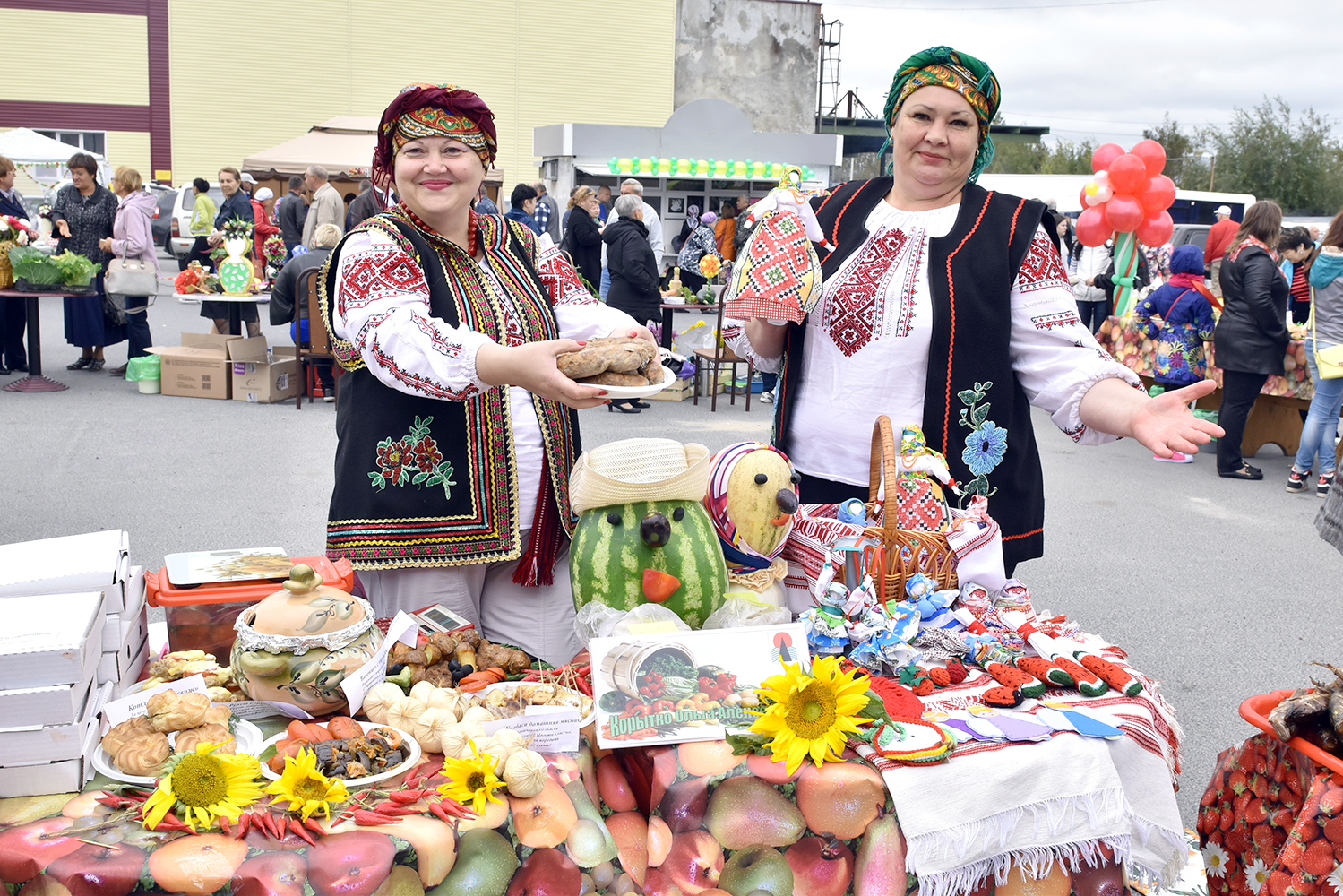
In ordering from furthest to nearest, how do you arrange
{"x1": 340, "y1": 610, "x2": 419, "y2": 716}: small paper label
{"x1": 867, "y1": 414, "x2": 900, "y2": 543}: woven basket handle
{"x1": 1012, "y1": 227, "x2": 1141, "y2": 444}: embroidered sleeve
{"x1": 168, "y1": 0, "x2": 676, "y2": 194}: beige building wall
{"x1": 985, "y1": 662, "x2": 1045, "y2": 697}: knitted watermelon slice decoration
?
{"x1": 168, "y1": 0, "x2": 676, "y2": 194}: beige building wall → {"x1": 1012, "y1": 227, "x2": 1141, "y2": 444}: embroidered sleeve → {"x1": 867, "y1": 414, "x2": 900, "y2": 543}: woven basket handle → {"x1": 985, "y1": 662, "x2": 1045, "y2": 697}: knitted watermelon slice decoration → {"x1": 340, "y1": 610, "x2": 419, "y2": 716}: small paper label

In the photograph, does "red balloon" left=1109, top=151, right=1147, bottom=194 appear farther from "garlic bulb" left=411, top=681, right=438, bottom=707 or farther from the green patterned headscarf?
"garlic bulb" left=411, top=681, right=438, bottom=707

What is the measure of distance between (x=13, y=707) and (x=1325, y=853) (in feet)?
6.05

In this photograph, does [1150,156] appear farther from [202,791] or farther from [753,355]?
[202,791]

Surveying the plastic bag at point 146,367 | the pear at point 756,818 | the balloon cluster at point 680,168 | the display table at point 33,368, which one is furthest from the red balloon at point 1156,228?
the balloon cluster at point 680,168

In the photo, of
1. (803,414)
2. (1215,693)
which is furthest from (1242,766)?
(1215,693)

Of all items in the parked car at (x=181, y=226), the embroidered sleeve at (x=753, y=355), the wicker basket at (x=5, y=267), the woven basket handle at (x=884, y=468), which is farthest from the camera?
the parked car at (x=181, y=226)

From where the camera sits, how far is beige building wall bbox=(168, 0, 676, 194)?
78.3 feet

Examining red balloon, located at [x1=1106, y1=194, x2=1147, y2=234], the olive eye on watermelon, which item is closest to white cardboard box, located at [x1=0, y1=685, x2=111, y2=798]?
the olive eye on watermelon

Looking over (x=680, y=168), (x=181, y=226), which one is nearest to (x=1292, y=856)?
(x=680, y=168)

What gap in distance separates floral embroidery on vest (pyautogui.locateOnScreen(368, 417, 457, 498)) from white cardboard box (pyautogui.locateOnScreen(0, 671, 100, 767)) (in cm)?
71

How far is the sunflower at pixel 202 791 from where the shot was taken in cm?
134

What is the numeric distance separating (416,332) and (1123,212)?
4730 millimetres

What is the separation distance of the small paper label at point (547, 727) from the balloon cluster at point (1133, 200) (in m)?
4.84

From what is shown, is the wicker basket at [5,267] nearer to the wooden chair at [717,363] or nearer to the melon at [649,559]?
the wooden chair at [717,363]
